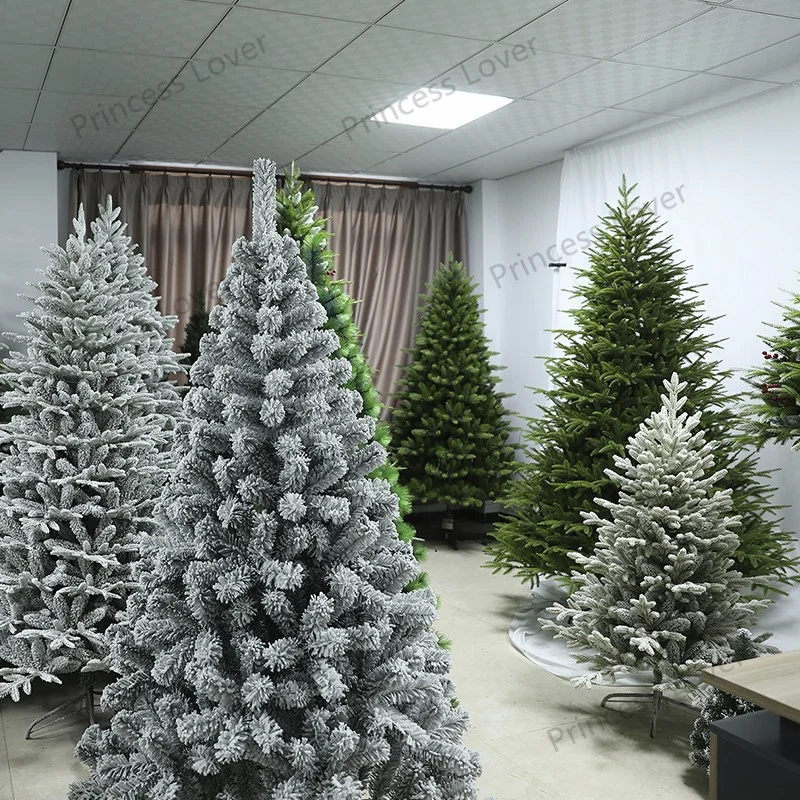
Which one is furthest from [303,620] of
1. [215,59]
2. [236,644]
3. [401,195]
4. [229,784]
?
[401,195]

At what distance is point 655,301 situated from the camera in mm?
4223

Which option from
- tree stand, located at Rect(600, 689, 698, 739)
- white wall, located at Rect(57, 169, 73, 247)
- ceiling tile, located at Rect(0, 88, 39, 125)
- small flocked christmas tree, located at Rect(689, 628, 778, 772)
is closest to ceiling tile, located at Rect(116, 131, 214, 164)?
white wall, located at Rect(57, 169, 73, 247)

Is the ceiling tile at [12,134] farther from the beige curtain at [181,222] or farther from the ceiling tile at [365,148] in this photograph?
the ceiling tile at [365,148]

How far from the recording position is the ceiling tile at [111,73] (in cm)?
376

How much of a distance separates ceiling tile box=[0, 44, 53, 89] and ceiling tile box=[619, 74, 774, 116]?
9.73 ft

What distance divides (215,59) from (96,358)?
1500 mm

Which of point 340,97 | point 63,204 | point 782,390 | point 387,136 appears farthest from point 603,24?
point 63,204

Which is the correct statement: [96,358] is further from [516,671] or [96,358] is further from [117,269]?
[516,671]

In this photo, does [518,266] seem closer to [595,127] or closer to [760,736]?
[595,127]

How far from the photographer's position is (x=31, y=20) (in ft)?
10.8

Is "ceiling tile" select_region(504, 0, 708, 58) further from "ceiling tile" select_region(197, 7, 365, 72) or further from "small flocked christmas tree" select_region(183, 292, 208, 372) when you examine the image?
"small flocked christmas tree" select_region(183, 292, 208, 372)

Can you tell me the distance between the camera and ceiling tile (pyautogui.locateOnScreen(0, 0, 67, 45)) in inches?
123

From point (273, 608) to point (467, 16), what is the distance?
271 centimetres

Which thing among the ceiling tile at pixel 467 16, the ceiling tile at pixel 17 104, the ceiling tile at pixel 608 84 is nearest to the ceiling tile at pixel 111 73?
the ceiling tile at pixel 17 104
